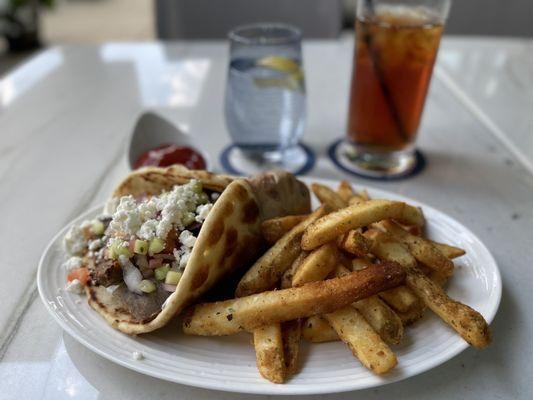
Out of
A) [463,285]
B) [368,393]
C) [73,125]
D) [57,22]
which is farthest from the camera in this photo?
[57,22]

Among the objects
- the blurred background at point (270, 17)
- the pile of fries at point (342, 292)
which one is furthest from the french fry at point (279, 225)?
the blurred background at point (270, 17)

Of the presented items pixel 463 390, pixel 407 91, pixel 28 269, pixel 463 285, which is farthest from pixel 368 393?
pixel 407 91

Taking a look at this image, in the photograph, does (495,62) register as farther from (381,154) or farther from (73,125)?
(73,125)

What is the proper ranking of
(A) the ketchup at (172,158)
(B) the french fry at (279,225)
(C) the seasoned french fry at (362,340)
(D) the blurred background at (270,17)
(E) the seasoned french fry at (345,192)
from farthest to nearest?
(D) the blurred background at (270,17)
(A) the ketchup at (172,158)
(E) the seasoned french fry at (345,192)
(B) the french fry at (279,225)
(C) the seasoned french fry at (362,340)

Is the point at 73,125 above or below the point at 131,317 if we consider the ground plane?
below

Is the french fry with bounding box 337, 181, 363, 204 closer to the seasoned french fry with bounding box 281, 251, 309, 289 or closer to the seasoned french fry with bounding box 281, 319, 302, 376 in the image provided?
the seasoned french fry with bounding box 281, 251, 309, 289

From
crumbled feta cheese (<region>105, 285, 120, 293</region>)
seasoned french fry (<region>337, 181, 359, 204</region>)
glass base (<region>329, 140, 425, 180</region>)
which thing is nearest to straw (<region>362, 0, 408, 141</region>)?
glass base (<region>329, 140, 425, 180</region>)

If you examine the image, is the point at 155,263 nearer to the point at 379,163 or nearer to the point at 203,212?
the point at 203,212

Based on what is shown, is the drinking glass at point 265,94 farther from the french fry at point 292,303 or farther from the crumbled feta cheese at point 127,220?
the french fry at point 292,303
